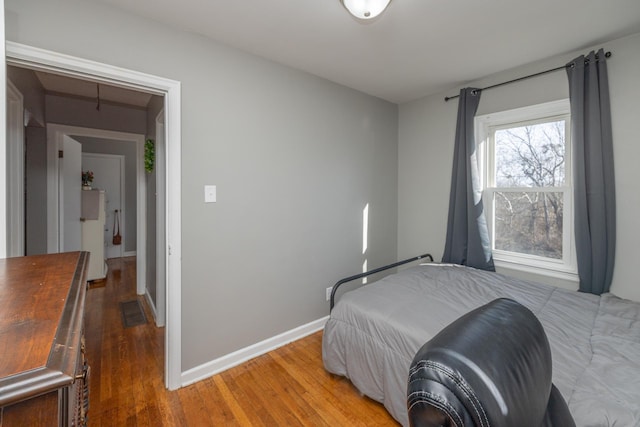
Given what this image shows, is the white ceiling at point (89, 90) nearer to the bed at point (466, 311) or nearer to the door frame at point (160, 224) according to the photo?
the door frame at point (160, 224)

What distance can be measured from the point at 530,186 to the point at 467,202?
0.51 meters

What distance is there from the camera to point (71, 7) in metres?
1.56

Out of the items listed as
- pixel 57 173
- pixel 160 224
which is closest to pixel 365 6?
pixel 160 224

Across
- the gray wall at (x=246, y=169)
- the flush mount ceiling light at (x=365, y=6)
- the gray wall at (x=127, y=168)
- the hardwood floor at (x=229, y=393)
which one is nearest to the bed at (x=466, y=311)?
the hardwood floor at (x=229, y=393)

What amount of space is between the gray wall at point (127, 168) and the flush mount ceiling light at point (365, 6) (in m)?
5.38

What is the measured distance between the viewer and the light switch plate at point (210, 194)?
80.4 inches

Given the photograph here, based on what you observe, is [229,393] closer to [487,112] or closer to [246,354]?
[246,354]

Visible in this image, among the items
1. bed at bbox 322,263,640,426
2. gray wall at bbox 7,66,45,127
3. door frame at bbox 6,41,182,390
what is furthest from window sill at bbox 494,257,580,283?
gray wall at bbox 7,66,45,127

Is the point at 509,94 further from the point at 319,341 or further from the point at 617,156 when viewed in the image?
the point at 319,341

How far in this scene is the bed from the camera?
42.9 inches

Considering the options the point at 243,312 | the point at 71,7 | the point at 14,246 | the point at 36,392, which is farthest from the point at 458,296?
the point at 14,246

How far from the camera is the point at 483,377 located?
0.59 meters

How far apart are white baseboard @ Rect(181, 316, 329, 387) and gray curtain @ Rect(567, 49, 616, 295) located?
2.17 metres

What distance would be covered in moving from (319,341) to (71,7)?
2.79 metres
